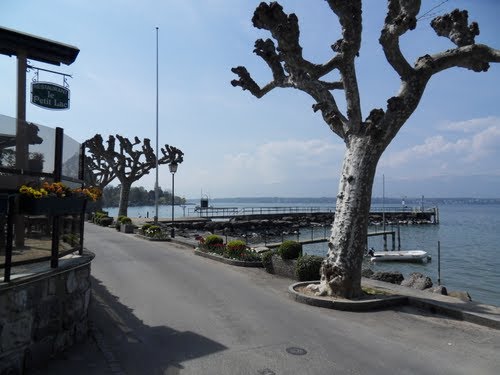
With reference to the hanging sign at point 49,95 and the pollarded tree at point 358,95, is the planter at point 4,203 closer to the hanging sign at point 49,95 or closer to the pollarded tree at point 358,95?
the hanging sign at point 49,95

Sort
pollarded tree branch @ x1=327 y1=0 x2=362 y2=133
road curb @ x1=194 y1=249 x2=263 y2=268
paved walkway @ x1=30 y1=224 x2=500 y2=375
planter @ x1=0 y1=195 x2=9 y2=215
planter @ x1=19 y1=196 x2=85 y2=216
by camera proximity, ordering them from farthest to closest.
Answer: road curb @ x1=194 y1=249 x2=263 y2=268
pollarded tree branch @ x1=327 y1=0 x2=362 y2=133
paved walkway @ x1=30 y1=224 x2=500 y2=375
planter @ x1=19 y1=196 x2=85 y2=216
planter @ x1=0 y1=195 x2=9 y2=215

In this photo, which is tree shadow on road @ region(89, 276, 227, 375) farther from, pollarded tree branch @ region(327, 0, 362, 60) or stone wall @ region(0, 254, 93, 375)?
pollarded tree branch @ region(327, 0, 362, 60)

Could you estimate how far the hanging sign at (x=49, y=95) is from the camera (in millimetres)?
9919

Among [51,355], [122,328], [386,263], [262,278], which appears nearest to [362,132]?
Answer: [262,278]

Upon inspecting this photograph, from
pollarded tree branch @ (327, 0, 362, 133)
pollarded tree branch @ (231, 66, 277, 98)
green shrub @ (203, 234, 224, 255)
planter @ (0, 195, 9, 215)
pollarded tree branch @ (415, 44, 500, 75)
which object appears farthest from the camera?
green shrub @ (203, 234, 224, 255)

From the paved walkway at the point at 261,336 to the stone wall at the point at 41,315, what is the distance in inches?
9.4

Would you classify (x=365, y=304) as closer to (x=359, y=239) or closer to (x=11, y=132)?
(x=359, y=239)

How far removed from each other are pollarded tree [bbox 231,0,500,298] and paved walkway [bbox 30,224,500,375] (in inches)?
54.1

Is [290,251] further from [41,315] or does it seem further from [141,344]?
[41,315]

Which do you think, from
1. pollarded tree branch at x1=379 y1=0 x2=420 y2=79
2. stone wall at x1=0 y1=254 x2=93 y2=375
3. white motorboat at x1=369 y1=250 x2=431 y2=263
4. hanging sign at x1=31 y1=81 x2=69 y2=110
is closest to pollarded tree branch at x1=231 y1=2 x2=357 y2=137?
pollarded tree branch at x1=379 y1=0 x2=420 y2=79

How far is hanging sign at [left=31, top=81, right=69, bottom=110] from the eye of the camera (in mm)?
9919

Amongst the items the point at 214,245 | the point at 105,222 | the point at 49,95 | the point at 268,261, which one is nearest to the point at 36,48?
the point at 49,95

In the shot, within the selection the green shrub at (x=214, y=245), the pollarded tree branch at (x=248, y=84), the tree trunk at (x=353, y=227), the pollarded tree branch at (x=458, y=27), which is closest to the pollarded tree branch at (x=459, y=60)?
the pollarded tree branch at (x=458, y=27)

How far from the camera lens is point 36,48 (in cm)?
916
